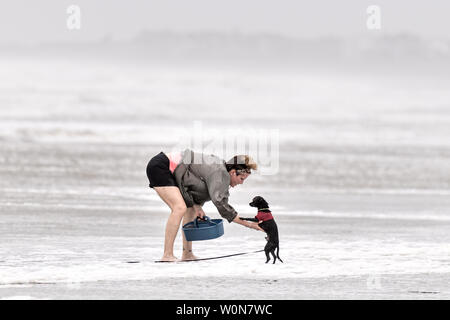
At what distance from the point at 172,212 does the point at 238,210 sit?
16.5 feet

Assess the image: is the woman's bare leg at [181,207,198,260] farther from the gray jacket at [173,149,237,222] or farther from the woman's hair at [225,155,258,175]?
the woman's hair at [225,155,258,175]

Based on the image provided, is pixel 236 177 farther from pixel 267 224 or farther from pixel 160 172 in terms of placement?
pixel 160 172

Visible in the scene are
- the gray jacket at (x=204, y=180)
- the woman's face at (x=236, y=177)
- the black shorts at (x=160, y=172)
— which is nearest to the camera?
the gray jacket at (x=204, y=180)

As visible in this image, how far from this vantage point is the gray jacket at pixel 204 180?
28.0 ft

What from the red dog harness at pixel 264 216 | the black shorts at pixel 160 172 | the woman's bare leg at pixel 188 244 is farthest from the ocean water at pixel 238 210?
the black shorts at pixel 160 172

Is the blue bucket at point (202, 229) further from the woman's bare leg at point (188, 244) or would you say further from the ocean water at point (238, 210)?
the ocean water at point (238, 210)

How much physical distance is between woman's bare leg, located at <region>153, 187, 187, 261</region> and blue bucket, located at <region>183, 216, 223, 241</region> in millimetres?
125

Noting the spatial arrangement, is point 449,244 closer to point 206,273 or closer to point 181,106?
point 206,273

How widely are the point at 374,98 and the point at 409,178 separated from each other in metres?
47.5

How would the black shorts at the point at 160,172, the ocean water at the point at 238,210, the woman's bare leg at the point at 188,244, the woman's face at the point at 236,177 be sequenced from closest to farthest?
the ocean water at the point at 238,210, the woman's face at the point at 236,177, the black shorts at the point at 160,172, the woman's bare leg at the point at 188,244

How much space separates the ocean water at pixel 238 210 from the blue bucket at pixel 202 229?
0.27 meters

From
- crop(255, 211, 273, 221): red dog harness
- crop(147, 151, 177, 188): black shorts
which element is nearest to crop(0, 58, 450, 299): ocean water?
crop(255, 211, 273, 221): red dog harness

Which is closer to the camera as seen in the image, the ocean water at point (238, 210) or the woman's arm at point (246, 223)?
the ocean water at point (238, 210)
